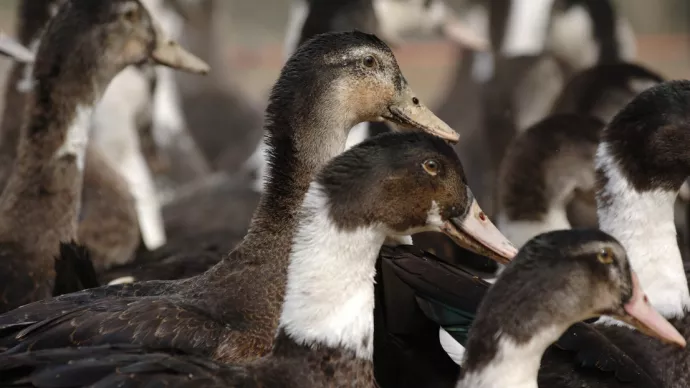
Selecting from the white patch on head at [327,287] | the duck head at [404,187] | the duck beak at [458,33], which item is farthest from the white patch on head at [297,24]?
the white patch on head at [327,287]

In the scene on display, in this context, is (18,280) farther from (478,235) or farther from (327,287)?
(478,235)

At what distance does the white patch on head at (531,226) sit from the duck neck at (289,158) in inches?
67.1

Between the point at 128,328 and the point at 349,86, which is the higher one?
the point at 349,86

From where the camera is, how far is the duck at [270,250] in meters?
4.25

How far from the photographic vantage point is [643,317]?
4055 millimetres

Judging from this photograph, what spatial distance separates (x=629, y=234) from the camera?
5.13 metres

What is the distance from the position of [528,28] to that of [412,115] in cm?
484

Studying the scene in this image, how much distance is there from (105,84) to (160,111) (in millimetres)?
4370

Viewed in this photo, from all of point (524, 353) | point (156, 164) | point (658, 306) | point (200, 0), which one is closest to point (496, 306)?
point (524, 353)

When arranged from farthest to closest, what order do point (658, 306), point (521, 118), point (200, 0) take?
point (200, 0)
point (521, 118)
point (658, 306)

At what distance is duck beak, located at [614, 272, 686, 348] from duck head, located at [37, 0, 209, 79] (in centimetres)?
268

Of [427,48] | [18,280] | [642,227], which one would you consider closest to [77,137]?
[18,280]

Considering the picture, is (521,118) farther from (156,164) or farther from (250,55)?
(250,55)

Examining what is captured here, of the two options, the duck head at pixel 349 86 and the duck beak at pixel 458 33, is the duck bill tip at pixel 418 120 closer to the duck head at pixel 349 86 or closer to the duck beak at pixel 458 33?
the duck head at pixel 349 86
